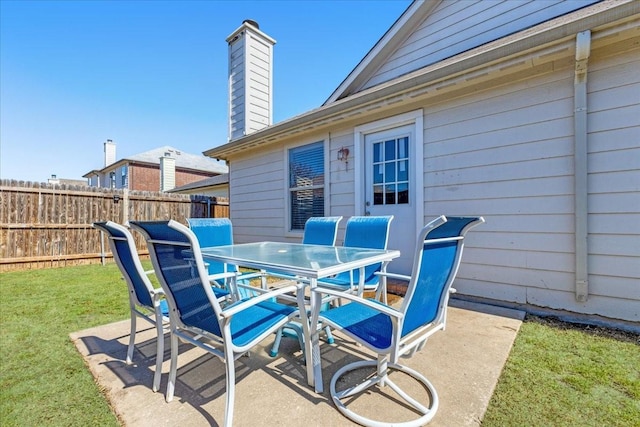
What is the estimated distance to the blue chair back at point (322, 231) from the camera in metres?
3.45

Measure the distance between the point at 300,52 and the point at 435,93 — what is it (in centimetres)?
547

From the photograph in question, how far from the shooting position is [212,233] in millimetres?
3270

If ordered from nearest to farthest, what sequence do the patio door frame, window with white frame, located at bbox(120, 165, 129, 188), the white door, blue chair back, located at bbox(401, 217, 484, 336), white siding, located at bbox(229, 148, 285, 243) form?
1. blue chair back, located at bbox(401, 217, 484, 336)
2. the patio door frame
3. the white door
4. white siding, located at bbox(229, 148, 285, 243)
5. window with white frame, located at bbox(120, 165, 129, 188)

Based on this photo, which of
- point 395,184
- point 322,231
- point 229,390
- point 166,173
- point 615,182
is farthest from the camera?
point 166,173

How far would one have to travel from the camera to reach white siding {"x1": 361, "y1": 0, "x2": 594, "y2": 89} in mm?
3908

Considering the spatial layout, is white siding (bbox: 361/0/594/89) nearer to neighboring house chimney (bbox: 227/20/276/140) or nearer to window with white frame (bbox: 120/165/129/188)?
neighboring house chimney (bbox: 227/20/276/140)

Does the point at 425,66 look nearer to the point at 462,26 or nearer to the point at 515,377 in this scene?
the point at 462,26

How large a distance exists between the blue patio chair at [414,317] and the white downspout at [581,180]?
6.86ft

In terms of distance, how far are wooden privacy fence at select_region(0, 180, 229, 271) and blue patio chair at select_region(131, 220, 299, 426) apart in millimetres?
6534

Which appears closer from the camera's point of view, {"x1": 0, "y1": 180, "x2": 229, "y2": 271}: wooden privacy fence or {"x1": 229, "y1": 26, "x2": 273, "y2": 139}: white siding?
{"x1": 0, "y1": 180, "x2": 229, "y2": 271}: wooden privacy fence

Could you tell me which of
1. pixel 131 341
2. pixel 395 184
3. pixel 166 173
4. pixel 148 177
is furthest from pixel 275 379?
pixel 148 177

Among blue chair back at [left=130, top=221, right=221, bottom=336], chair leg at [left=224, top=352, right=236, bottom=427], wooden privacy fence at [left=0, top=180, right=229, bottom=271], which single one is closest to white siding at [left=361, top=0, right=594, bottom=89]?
blue chair back at [left=130, top=221, right=221, bottom=336]

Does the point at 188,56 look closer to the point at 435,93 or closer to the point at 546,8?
the point at 435,93

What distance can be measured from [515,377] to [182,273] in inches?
84.6
